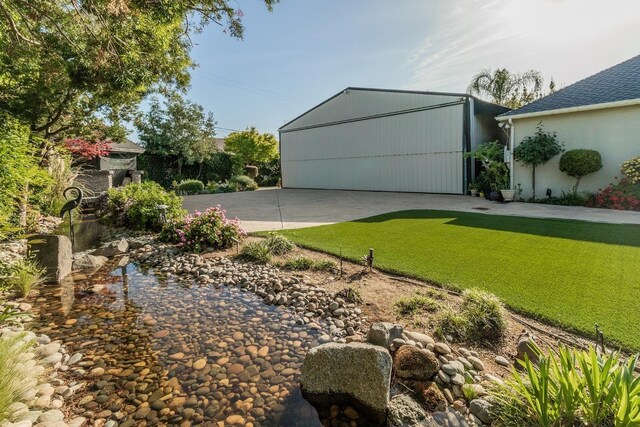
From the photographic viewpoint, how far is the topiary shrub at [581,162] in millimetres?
8555

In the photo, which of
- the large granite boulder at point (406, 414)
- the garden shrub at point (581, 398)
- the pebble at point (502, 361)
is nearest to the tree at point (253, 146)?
the pebble at point (502, 361)

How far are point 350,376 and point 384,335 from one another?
486 mm

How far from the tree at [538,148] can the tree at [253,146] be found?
17444 millimetres

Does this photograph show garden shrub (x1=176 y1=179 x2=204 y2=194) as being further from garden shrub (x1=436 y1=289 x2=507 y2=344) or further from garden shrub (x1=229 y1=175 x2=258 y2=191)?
garden shrub (x1=436 y1=289 x2=507 y2=344)

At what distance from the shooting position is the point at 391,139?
14.0 m

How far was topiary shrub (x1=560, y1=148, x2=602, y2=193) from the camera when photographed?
855 centimetres

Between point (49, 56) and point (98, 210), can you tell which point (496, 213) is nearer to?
point (49, 56)

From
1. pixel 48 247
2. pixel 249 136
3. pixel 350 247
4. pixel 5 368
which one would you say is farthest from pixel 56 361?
pixel 249 136

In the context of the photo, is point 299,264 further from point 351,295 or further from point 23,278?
point 23,278

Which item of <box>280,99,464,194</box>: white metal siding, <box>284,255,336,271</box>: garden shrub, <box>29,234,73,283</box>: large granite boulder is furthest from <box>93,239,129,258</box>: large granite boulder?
<box>280,99,464,194</box>: white metal siding

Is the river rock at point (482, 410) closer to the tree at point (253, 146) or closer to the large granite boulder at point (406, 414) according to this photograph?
the large granite boulder at point (406, 414)

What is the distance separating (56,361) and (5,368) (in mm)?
695

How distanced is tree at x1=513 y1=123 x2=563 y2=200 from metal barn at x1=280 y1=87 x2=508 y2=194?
216cm

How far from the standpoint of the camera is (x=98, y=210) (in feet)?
33.4
